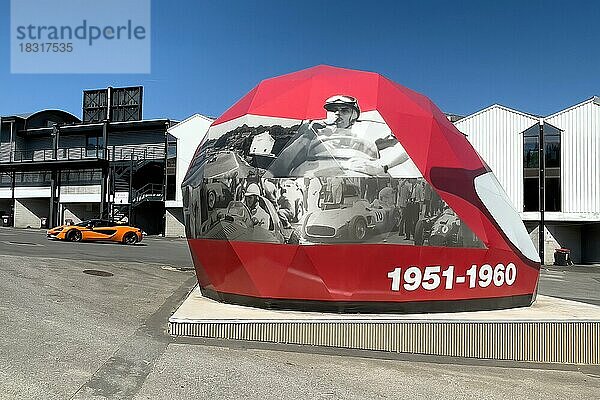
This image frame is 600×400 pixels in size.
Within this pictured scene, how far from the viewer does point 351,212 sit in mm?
9680

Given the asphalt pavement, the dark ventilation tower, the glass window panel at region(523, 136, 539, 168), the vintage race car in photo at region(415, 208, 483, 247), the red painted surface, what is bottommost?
the asphalt pavement

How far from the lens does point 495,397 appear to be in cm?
681

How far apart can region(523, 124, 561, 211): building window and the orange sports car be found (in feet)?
83.2

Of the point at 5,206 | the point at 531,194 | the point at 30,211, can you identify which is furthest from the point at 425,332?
Answer: the point at 5,206

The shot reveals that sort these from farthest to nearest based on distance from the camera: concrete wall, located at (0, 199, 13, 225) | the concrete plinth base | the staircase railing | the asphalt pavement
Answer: concrete wall, located at (0, 199, 13, 225) < the staircase railing < the concrete plinth base < the asphalt pavement

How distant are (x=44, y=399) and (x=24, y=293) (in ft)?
22.8

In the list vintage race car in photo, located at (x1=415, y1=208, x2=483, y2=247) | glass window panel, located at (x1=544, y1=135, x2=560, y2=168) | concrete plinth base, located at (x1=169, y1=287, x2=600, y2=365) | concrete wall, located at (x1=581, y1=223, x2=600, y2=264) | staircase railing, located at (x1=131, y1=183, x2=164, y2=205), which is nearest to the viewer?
concrete plinth base, located at (x1=169, y1=287, x2=600, y2=365)

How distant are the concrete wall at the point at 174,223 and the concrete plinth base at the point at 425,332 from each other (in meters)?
37.8

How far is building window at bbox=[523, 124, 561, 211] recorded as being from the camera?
36.0m

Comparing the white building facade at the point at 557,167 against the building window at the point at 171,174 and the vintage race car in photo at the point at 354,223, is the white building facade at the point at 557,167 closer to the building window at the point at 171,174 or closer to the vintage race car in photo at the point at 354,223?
the building window at the point at 171,174

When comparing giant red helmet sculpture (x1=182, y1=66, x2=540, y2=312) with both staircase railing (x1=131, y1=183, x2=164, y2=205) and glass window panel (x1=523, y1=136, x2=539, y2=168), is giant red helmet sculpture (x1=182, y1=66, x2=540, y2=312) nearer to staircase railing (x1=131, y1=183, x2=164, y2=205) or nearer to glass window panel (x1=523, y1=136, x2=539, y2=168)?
glass window panel (x1=523, y1=136, x2=539, y2=168)

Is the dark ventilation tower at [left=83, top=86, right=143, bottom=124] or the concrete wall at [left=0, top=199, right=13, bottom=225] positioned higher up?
the dark ventilation tower at [left=83, top=86, right=143, bottom=124]

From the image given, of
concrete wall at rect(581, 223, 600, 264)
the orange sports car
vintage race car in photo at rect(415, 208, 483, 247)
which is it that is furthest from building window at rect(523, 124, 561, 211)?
vintage race car in photo at rect(415, 208, 483, 247)

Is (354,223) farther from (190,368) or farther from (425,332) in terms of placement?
(190,368)
